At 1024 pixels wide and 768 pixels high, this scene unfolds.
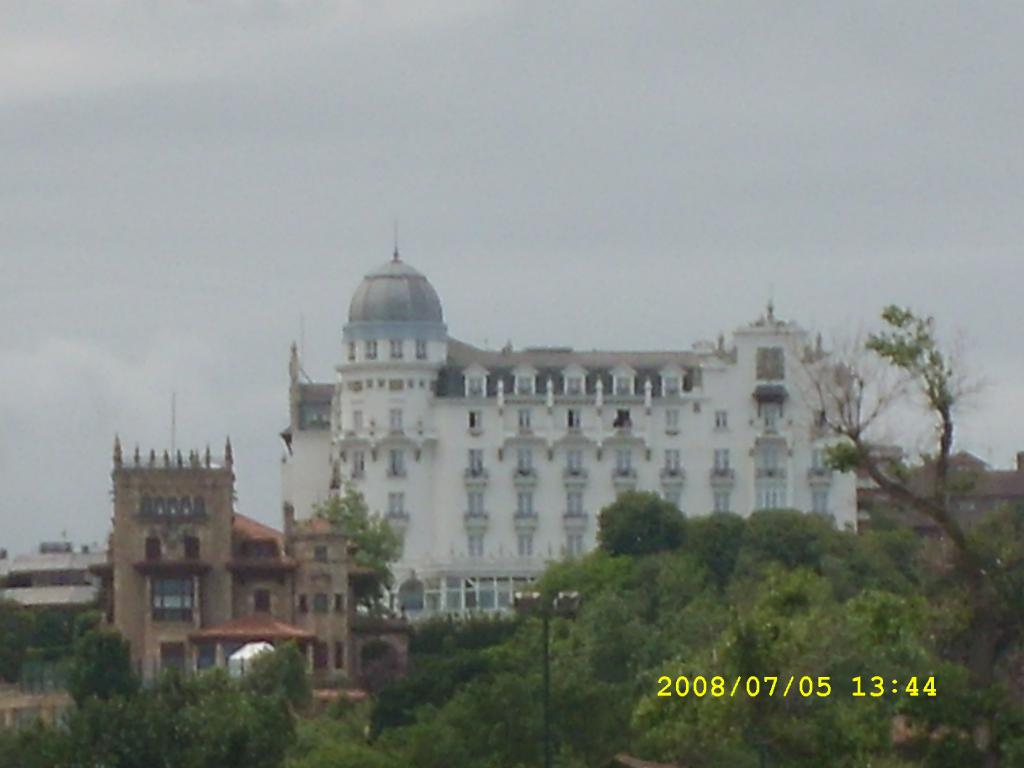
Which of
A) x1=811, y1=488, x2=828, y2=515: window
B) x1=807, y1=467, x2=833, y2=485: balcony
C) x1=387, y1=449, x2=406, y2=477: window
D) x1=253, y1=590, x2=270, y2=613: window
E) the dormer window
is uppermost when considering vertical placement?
the dormer window

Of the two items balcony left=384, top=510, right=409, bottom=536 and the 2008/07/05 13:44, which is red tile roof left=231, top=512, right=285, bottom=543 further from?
the 2008/07/05 13:44

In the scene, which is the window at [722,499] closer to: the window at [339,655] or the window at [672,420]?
the window at [672,420]

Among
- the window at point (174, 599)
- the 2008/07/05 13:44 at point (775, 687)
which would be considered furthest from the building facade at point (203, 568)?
the 2008/07/05 13:44 at point (775, 687)

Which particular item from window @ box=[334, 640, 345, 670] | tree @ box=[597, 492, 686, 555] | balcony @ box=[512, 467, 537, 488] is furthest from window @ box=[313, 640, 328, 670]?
balcony @ box=[512, 467, 537, 488]

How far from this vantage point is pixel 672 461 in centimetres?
18650

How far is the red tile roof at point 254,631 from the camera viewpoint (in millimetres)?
162750

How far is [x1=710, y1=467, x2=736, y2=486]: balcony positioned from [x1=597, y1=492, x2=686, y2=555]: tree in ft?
28.6

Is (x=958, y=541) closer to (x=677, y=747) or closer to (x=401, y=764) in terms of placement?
(x=677, y=747)

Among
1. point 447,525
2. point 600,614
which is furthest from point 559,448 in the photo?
point 600,614

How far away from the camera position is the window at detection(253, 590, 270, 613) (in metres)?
168

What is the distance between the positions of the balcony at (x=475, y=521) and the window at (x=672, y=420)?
7.85 meters

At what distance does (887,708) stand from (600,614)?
2922 inches

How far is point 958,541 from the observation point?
71188mm

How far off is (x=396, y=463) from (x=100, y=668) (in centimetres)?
4039
